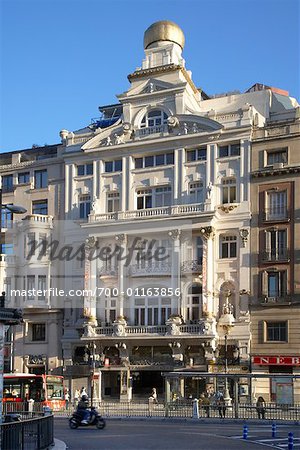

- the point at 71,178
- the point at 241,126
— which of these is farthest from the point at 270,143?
the point at 71,178

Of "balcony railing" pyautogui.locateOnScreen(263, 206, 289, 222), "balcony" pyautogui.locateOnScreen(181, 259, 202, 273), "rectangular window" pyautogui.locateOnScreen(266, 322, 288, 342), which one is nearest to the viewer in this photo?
"rectangular window" pyautogui.locateOnScreen(266, 322, 288, 342)

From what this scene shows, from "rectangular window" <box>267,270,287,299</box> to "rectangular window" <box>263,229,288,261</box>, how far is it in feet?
3.67

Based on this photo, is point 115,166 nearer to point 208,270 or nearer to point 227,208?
point 227,208

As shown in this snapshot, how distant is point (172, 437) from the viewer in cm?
3003

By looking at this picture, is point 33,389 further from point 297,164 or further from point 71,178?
point 297,164

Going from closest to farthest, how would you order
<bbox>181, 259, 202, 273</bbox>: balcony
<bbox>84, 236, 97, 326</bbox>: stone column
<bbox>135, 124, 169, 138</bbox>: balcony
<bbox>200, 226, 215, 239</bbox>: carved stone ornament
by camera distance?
<bbox>200, 226, 215, 239</bbox>: carved stone ornament → <bbox>181, 259, 202, 273</bbox>: balcony → <bbox>84, 236, 97, 326</bbox>: stone column → <bbox>135, 124, 169, 138</bbox>: balcony

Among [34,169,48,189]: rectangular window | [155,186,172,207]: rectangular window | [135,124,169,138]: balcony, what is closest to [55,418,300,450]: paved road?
[155,186,172,207]: rectangular window

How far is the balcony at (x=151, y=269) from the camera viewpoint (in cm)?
6012

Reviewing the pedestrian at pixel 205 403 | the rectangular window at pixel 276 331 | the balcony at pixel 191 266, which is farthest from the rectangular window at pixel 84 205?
the pedestrian at pixel 205 403

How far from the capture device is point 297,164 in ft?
188

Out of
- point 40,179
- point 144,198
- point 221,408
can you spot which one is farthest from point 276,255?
point 40,179

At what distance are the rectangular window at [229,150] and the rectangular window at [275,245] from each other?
6.74 meters

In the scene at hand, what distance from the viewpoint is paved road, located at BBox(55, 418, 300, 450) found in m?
26.4

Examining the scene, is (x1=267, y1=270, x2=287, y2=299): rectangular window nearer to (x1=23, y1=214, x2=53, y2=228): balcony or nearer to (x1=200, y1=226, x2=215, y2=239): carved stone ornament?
(x1=200, y1=226, x2=215, y2=239): carved stone ornament
